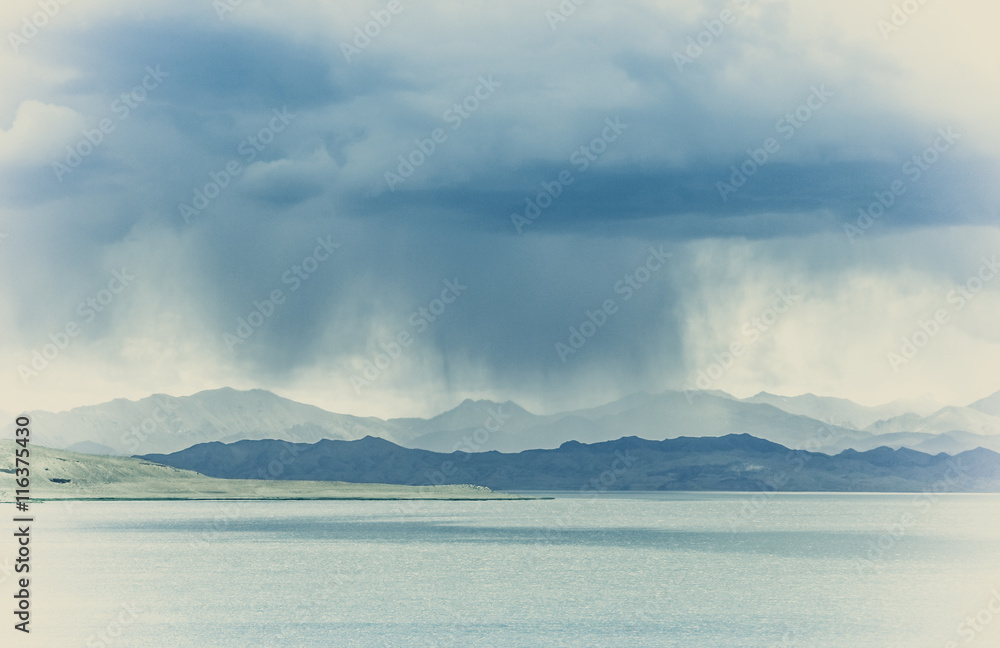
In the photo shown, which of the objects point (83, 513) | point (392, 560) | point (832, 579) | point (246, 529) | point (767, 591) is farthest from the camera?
point (83, 513)

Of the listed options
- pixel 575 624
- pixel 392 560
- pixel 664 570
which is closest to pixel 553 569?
pixel 664 570

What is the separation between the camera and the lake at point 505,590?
53000mm

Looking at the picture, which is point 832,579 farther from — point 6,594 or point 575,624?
point 6,594

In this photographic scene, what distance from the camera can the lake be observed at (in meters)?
53.0

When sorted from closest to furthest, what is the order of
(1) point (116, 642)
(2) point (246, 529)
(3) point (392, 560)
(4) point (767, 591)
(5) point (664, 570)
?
(1) point (116, 642), (4) point (767, 591), (5) point (664, 570), (3) point (392, 560), (2) point (246, 529)

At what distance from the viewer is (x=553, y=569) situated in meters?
84.9

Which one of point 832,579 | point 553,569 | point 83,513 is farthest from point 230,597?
point 83,513

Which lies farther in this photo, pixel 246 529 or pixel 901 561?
pixel 246 529

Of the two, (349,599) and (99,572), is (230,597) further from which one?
(99,572)

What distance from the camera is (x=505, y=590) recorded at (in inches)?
2785

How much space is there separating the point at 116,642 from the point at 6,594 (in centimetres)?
2230

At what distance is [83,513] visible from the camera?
7402 inches

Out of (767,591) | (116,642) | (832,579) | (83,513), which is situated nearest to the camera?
(116,642)

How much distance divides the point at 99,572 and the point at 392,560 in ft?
84.0
